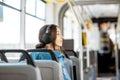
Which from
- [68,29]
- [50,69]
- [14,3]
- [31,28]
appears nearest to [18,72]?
[50,69]

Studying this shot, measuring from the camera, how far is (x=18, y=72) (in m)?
2.14

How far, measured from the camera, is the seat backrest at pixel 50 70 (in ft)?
8.32

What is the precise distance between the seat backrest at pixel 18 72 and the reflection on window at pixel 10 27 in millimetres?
2149

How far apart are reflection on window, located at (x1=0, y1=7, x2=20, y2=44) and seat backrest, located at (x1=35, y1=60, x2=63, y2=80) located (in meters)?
1.85

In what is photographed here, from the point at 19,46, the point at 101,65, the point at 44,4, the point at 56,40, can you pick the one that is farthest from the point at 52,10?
the point at 101,65

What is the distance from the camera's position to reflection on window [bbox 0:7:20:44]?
14.4ft

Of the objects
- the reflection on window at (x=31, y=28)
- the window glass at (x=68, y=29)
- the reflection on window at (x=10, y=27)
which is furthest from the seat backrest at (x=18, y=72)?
the window glass at (x=68, y=29)

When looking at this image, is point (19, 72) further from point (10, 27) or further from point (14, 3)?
point (14, 3)

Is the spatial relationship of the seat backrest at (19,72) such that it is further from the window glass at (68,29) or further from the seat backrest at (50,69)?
the window glass at (68,29)

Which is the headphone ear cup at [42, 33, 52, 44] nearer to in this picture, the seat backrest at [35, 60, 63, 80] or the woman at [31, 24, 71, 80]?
the woman at [31, 24, 71, 80]

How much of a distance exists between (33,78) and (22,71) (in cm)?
10

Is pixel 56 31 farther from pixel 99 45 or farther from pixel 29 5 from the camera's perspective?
pixel 99 45

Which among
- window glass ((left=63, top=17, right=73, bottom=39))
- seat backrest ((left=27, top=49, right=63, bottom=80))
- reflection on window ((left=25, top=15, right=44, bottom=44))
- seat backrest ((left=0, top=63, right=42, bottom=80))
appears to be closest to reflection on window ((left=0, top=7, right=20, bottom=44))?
reflection on window ((left=25, top=15, right=44, bottom=44))

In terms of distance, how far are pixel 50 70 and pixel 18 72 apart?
499 mm
